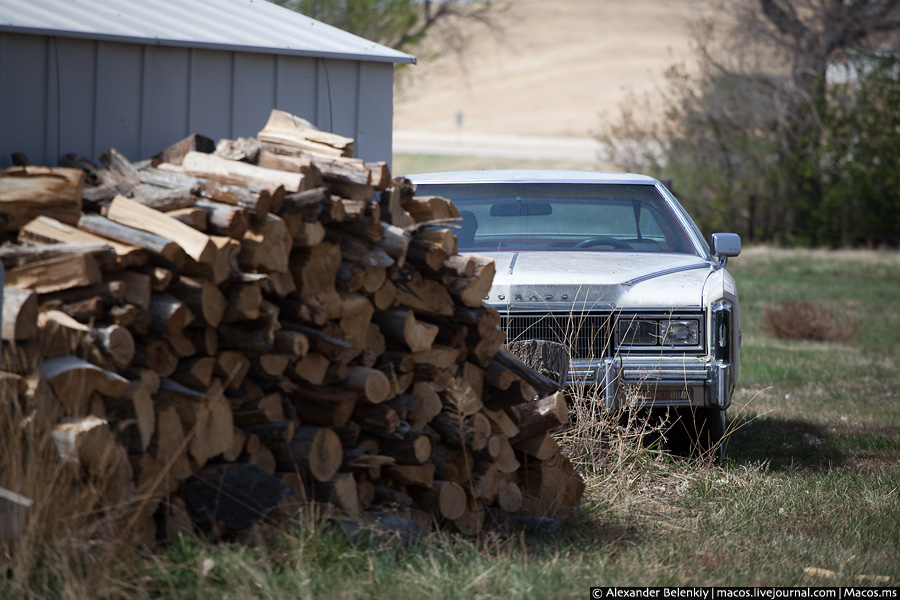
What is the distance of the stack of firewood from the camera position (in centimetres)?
291

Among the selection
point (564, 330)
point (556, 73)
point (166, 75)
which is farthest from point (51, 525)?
point (556, 73)

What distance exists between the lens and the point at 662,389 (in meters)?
4.91

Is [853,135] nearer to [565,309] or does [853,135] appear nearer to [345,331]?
[565,309]

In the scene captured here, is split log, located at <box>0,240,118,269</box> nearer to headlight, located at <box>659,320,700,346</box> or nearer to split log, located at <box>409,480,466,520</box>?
split log, located at <box>409,480,466,520</box>

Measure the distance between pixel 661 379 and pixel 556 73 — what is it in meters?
76.1

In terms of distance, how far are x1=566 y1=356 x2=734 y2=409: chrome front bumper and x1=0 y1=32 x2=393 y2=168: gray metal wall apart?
201 cm

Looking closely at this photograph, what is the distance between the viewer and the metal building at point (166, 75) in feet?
13.1

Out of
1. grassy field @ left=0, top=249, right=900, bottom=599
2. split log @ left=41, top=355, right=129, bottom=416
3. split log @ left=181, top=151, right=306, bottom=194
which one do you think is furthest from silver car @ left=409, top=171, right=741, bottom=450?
split log @ left=41, top=355, right=129, bottom=416

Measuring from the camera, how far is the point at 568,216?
6180 millimetres

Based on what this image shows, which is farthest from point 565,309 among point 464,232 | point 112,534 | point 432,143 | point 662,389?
point 432,143

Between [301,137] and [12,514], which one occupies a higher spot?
[301,137]

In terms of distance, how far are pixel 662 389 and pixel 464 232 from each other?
1791mm

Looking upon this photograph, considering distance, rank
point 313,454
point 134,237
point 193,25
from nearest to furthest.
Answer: point 134,237 < point 313,454 < point 193,25

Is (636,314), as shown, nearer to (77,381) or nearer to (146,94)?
(146,94)
